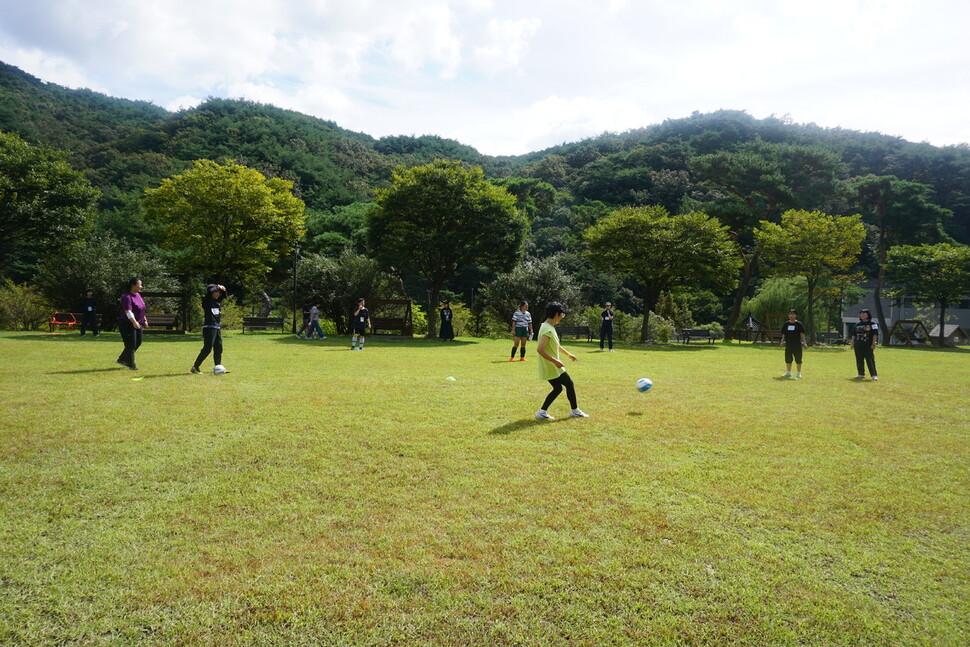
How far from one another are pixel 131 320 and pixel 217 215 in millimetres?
18696

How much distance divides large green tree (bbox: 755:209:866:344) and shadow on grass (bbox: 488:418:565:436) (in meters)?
33.1

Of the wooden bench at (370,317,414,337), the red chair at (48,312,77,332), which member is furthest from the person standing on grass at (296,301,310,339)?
the red chair at (48,312,77,332)

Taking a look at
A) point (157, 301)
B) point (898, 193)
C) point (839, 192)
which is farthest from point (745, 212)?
point (157, 301)

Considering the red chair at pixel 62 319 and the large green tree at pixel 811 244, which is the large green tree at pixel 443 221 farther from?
the large green tree at pixel 811 244

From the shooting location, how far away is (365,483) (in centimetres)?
489

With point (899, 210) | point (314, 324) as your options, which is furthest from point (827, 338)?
point (314, 324)

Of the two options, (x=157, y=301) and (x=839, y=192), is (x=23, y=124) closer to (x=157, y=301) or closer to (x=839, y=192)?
(x=157, y=301)

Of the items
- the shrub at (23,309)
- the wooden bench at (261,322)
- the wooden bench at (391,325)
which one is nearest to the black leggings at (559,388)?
the wooden bench at (391,325)

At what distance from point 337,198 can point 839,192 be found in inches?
2297

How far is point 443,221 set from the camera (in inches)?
1151

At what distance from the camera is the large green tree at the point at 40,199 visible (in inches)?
1103

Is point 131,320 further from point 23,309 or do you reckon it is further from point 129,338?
point 23,309

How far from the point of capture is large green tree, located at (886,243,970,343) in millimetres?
41344

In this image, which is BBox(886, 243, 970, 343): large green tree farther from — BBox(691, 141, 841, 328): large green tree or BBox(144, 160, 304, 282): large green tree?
BBox(144, 160, 304, 282): large green tree
